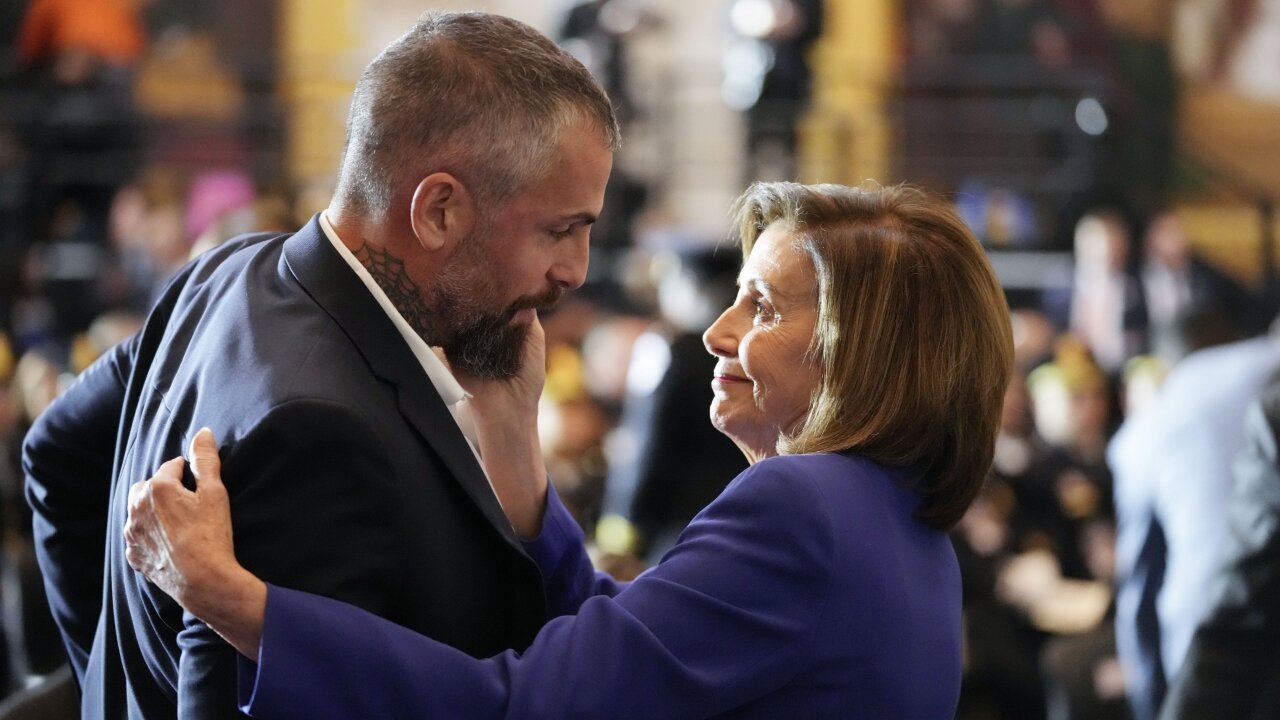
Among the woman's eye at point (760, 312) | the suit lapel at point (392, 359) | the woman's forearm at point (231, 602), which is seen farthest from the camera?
the woman's eye at point (760, 312)

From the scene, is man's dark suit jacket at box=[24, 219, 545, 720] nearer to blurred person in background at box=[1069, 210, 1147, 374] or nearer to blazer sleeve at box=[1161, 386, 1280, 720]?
blazer sleeve at box=[1161, 386, 1280, 720]

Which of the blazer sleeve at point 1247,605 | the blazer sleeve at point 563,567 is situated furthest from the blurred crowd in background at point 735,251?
the blazer sleeve at point 563,567

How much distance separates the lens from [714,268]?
15.1ft

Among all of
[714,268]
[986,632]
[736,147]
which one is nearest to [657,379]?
[714,268]

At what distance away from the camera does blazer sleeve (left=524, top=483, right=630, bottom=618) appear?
90.0 inches

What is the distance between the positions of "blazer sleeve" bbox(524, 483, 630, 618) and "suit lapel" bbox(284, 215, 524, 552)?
34 cm

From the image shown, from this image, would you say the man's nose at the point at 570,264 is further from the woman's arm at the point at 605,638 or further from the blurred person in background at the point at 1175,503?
the blurred person in background at the point at 1175,503

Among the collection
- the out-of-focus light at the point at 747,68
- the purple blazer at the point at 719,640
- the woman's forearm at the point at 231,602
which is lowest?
the out-of-focus light at the point at 747,68

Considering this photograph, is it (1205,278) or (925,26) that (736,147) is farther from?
(1205,278)

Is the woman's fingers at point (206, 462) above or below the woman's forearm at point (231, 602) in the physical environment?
above

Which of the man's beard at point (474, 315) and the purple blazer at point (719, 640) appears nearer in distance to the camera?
Answer: the purple blazer at point (719, 640)

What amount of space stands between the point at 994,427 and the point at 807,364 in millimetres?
253

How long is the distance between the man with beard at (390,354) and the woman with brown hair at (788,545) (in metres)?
0.07

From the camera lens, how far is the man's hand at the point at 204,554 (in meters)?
1.71
